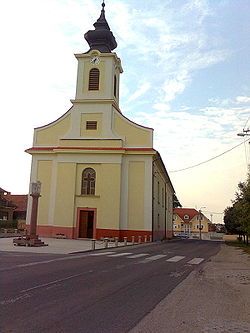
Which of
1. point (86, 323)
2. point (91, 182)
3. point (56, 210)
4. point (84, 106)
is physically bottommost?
point (86, 323)

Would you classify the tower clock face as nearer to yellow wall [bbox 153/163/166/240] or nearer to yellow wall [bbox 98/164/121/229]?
yellow wall [bbox 98/164/121/229]

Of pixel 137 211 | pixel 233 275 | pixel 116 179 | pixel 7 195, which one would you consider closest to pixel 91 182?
pixel 116 179

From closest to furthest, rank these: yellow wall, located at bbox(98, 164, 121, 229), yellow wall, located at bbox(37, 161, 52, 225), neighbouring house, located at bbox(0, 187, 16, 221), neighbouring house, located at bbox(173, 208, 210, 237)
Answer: yellow wall, located at bbox(98, 164, 121, 229) → yellow wall, located at bbox(37, 161, 52, 225) → neighbouring house, located at bbox(0, 187, 16, 221) → neighbouring house, located at bbox(173, 208, 210, 237)

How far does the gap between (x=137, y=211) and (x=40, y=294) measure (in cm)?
3115

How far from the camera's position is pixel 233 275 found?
1379cm

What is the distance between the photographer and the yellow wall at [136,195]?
38.8m

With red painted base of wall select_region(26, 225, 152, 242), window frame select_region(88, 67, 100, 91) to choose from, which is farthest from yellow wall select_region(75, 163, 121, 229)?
window frame select_region(88, 67, 100, 91)

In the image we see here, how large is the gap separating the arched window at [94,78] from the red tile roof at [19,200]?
34.0 m

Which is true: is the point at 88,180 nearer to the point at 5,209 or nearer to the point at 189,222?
the point at 5,209

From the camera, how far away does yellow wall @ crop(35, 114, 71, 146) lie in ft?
139

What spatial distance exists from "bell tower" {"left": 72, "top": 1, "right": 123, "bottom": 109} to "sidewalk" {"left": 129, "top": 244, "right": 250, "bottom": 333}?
109ft

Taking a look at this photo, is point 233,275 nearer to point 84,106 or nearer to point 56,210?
point 56,210

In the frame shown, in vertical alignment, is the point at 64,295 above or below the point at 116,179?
below

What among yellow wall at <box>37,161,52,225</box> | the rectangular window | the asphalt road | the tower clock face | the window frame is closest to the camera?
the asphalt road
